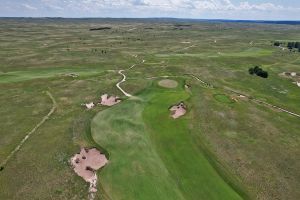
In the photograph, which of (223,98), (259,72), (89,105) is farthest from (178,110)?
(259,72)

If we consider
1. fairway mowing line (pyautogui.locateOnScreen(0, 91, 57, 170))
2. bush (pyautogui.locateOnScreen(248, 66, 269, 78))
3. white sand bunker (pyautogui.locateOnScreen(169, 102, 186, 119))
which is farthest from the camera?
bush (pyautogui.locateOnScreen(248, 66, 269, 78))

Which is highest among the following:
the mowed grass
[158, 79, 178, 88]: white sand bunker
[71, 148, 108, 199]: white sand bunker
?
the mowed grass

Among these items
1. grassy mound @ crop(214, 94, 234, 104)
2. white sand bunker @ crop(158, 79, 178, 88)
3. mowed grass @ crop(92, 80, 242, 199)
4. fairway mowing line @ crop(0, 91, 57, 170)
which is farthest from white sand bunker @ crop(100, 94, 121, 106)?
grassy mound @ crop(214, 94, 234, 104)

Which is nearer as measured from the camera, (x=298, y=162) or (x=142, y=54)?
(x=298, y=162)

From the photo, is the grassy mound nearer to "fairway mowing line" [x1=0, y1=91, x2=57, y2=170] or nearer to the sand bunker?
the sand bunker

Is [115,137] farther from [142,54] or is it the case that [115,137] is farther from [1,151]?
[142,54]

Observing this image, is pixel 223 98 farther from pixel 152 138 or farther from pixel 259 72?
pixel 259 72

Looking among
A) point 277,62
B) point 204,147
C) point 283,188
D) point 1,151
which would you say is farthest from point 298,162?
point 277,62
